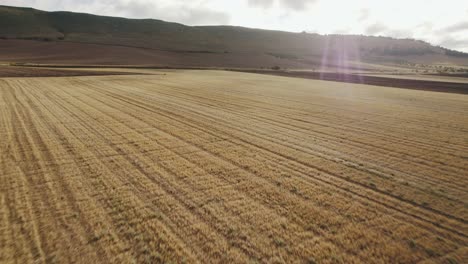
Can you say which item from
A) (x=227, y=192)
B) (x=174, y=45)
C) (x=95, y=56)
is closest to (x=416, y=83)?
(x=227, y=192)

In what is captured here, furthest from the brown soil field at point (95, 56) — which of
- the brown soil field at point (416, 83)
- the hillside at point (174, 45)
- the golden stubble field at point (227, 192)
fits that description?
the golden stubble field at point (227, 192)

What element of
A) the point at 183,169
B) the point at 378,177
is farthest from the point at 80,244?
the point at 378,177

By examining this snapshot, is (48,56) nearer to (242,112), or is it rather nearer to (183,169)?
(242,112)

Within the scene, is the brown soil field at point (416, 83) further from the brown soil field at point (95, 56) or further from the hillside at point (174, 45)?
the hillside at point (174, 45)

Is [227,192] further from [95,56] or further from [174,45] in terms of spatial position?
[174,45]

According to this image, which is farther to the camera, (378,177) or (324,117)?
(324,117)

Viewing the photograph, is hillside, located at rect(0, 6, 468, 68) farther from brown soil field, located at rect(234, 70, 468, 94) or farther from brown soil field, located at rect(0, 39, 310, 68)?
brown soil field, located at rect(234, 70, 468, 94)

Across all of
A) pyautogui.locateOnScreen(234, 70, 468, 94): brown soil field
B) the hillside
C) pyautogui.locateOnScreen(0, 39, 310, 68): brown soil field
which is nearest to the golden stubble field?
pyautogui.locateOnScreen(234, 70, 468, 94): brown soil field
